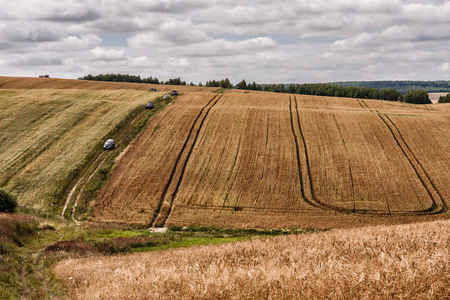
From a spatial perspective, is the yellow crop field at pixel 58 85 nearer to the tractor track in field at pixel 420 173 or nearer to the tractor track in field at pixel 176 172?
the tractor track in field at pixel 176 172

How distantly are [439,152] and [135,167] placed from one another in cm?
3914

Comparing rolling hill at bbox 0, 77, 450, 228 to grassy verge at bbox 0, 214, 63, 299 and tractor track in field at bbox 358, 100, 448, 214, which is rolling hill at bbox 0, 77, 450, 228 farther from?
grassy verge at bbox 0, 214, 63, 299

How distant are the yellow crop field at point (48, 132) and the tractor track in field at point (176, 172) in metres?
12.0

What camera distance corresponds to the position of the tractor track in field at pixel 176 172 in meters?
35.9

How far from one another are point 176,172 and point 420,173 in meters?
28.5

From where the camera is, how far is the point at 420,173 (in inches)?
1687

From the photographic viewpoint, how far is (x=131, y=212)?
3684 cm

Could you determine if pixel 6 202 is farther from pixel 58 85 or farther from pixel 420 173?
pixel 58 85

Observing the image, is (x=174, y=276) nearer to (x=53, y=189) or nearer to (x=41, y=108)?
(x=53, y=189)

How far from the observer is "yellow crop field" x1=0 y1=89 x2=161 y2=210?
142 ft

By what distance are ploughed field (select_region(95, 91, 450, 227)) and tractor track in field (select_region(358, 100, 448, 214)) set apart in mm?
122

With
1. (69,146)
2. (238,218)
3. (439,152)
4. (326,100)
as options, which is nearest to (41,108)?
(69,146)

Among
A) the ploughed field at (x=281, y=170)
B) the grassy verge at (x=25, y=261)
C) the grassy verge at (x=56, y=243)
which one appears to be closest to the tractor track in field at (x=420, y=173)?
the ploughed field at (x=281, y=170)

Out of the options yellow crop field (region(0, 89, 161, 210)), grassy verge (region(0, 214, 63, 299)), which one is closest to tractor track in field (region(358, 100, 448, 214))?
grassy verge (region(0, 214, 63, 299))
